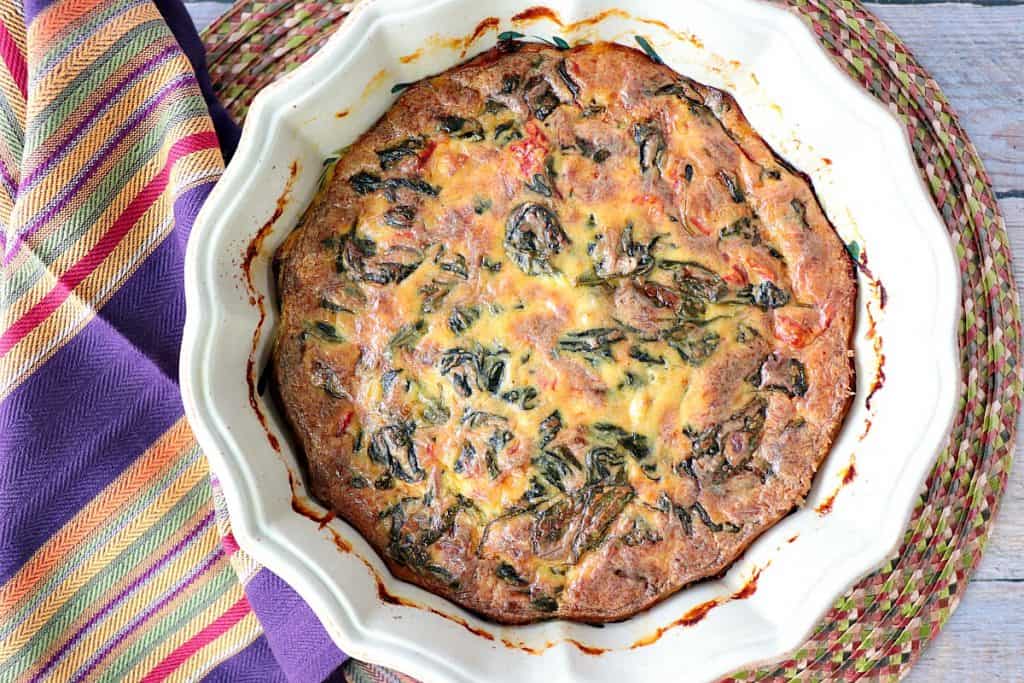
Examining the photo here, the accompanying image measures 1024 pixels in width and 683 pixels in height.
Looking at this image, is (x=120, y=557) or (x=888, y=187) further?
(x=120, y=557)

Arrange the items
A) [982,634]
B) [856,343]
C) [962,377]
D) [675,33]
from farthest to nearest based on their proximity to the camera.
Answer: [982,634] → [962,377] → [856,343] → [675,33]

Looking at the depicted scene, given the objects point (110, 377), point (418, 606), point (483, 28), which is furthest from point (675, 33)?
point (110, 377)

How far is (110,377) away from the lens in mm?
2170

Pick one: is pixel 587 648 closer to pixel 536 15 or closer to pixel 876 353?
pixel 876 353

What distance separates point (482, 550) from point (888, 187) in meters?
Answer: 1.23

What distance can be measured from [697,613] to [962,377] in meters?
0.91

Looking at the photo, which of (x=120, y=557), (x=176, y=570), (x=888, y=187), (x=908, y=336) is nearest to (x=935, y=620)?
(x=908, y=336)

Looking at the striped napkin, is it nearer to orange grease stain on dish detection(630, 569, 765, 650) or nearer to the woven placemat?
the woven placemat

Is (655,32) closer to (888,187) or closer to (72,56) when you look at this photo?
(888,187)

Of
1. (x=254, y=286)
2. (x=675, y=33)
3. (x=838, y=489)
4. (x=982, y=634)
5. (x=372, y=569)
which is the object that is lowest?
(x=982, y=634)

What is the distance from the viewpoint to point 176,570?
2.21 m

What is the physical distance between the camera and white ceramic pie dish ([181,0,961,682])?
1779 millimetres

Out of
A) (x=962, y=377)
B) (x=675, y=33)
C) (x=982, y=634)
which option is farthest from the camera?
(x=982, y=634)

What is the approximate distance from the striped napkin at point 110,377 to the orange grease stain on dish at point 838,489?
122cm
